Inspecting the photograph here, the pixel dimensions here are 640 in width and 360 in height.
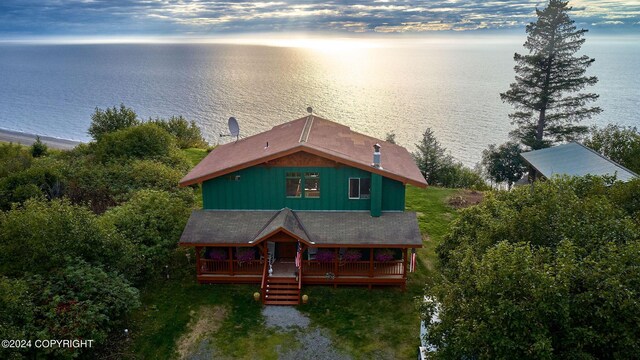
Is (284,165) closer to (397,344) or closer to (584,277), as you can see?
(397,344)

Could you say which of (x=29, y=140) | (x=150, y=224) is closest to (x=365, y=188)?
(x=150, y=224)

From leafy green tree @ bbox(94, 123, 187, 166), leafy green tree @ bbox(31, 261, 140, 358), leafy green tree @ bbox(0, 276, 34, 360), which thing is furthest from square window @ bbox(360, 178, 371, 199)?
leafy green tree @ bbox(94, 123, 187, 166)

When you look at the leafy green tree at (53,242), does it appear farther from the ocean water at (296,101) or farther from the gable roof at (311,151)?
the ocean water at (296,101)

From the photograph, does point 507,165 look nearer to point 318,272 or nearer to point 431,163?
point 431,163

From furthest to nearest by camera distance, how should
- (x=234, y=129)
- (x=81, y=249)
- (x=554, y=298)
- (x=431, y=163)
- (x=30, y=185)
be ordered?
1. (x=431, y=163)
2. (x=234, y=129)
3. (x=30, y=185)
4. (x=81, y=249)
5. (x=554, y=298)

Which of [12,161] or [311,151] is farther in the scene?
[12,161]

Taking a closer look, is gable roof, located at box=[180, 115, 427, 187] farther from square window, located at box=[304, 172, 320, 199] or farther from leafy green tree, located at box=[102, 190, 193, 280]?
leafy green tree, located at box=[102, 190, 193, 280]
